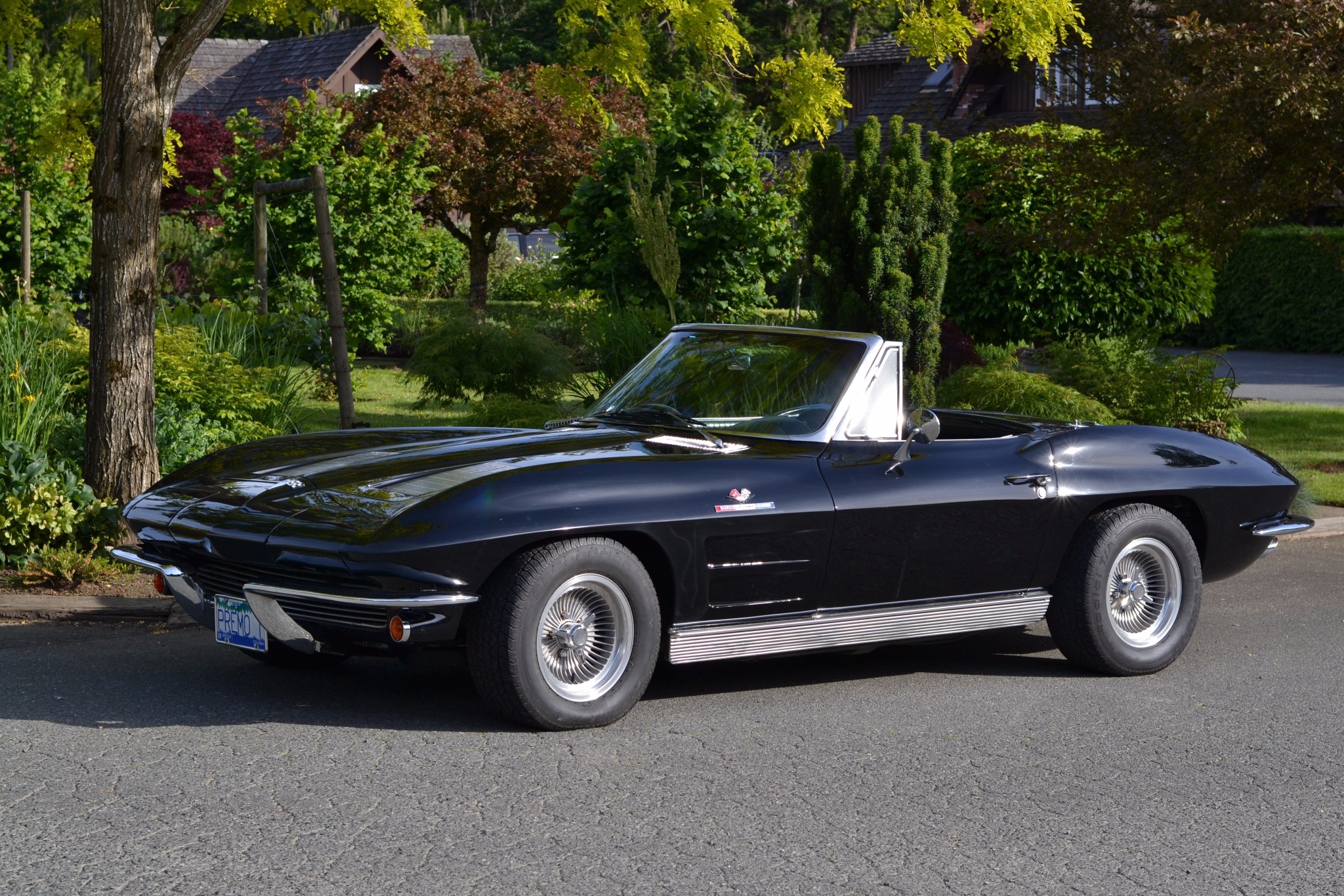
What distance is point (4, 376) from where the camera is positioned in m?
8.65

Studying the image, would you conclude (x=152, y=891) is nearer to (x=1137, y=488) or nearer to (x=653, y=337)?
(x=1137, y=488)

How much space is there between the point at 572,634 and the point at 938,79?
107 feet

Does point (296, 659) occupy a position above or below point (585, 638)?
below

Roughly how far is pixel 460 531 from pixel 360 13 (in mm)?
6364

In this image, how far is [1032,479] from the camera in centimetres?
618

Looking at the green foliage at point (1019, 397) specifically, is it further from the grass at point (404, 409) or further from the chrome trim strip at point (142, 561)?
the chrome trim strip at point (142, 561)

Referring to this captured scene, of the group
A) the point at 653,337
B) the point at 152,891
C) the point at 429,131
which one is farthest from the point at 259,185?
the point at 429,131

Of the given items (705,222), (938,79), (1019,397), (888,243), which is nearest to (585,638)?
(1019,397)

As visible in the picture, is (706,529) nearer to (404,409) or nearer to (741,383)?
(741,383)

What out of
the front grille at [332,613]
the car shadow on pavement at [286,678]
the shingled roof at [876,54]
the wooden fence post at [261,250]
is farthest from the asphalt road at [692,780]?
the shingled roof at [876,54]

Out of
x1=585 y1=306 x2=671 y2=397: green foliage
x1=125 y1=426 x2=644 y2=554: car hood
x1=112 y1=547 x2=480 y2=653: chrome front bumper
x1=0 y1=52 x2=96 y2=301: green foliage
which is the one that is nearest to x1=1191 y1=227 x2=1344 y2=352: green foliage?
x1=585 y1=306 x2=671 y2=397: green foliage

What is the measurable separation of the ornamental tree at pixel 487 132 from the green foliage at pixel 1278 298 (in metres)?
11.0

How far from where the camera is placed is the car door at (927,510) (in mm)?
5758

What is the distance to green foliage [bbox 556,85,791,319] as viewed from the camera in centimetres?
1461
